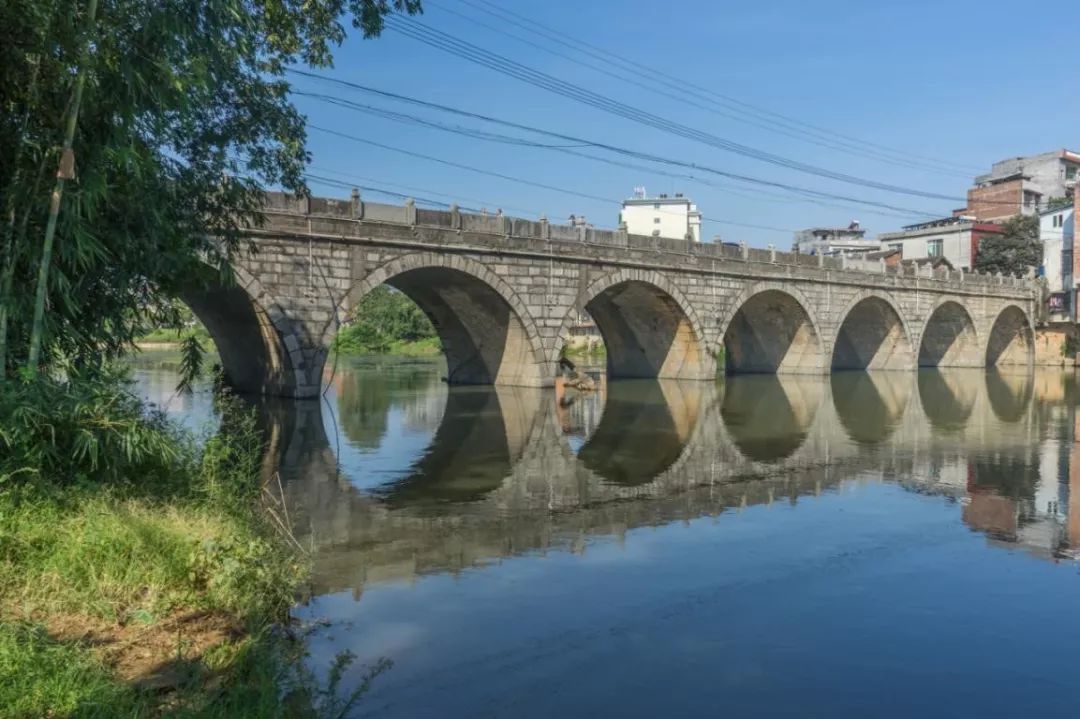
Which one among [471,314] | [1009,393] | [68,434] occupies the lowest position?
[1009,393]

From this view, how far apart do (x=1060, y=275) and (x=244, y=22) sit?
54640 mm

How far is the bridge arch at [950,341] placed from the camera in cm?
4669

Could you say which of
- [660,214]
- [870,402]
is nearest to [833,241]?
[660,214]

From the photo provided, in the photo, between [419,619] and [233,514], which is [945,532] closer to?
[419,619]

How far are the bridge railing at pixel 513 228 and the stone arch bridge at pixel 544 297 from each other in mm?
49

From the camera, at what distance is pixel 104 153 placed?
7.27 m

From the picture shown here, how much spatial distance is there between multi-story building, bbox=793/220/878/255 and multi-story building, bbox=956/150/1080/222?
900 centimetres

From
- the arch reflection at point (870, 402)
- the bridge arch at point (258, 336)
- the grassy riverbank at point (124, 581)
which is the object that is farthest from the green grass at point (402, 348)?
the grassy riverbank at point (124, 581)

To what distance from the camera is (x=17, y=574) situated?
5.58 m

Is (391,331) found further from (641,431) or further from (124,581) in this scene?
(124,581)

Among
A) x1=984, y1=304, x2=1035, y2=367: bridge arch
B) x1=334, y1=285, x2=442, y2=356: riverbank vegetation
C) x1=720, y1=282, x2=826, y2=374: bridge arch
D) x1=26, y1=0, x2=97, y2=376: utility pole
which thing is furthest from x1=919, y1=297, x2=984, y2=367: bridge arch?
x1=26, y1=0, x2=97, y2=376: utility pole

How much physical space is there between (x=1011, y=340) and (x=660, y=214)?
38.6 meters

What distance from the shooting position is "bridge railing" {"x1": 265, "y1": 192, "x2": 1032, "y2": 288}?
21594mm

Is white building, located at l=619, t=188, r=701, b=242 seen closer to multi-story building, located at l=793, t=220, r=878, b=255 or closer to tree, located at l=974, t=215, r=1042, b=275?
multi-story building, located at l=793, t=220, r=878, b=255
